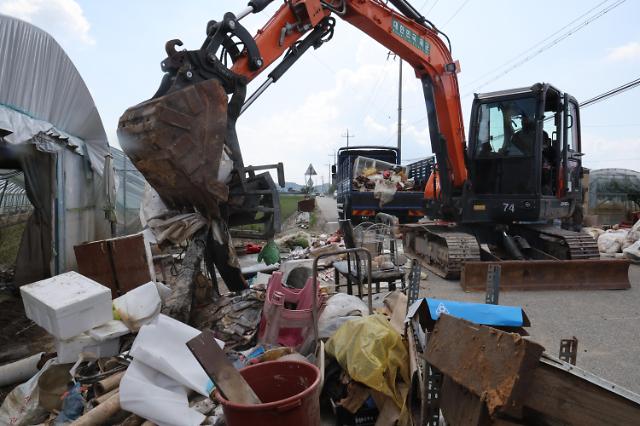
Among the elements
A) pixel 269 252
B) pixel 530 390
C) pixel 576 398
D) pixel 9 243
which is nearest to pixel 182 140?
pixel 269 252

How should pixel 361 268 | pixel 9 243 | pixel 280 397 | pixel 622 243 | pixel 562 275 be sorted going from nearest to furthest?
1. pixel 280 397
2. pixel 361 268
3. pixel 562 275
4. pixel 622 243
5. pixel 9 243

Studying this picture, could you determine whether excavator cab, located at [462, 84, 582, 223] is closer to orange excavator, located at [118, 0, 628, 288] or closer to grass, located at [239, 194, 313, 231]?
orange excavator, located at [118, 0, 628, 288]

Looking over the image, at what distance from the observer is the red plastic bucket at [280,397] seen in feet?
6.32

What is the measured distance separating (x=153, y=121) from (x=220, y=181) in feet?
2.77

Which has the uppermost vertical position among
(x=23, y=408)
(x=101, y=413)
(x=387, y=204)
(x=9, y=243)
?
(x=387, y=204)

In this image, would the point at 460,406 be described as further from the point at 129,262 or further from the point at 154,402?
the point at 129,262

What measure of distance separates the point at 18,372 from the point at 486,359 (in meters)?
3.84

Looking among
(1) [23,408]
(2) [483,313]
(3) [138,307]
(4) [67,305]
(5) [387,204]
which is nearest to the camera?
(2) [483,313]

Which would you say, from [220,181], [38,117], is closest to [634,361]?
[220,181]

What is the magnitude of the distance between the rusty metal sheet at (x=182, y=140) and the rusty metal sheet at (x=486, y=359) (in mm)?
2672

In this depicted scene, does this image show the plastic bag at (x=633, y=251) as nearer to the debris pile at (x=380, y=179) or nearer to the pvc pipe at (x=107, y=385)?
the debris pile at (x=380, y=179)

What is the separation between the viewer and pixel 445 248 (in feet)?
20.7

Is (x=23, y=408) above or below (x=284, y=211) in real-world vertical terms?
below

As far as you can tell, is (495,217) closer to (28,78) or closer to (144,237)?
(144,237)
